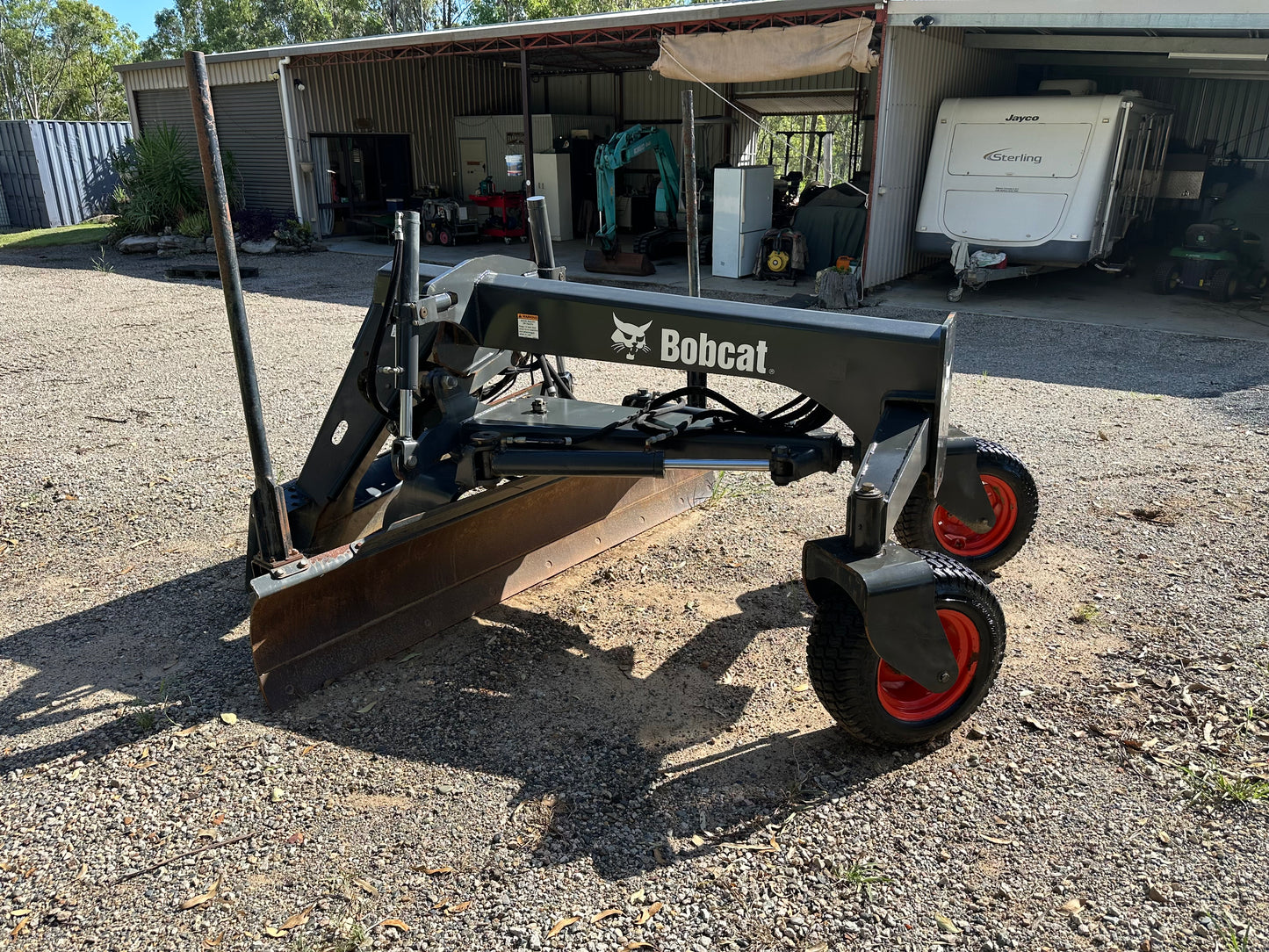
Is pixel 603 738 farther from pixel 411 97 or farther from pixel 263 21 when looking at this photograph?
pixel 263 21

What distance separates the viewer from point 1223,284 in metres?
11.3

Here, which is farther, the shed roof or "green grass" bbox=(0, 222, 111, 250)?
"green grass" bbox=(0, 222, 111, 250)

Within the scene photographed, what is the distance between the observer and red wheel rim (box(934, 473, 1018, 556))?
4.10m

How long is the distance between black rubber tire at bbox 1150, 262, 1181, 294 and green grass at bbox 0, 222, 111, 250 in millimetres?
17290

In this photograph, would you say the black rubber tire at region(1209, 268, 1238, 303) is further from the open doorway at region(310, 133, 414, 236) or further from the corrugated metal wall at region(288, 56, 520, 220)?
the corrugated metal wall at region(288, 56, 520, 220)

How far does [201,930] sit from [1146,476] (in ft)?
16.8

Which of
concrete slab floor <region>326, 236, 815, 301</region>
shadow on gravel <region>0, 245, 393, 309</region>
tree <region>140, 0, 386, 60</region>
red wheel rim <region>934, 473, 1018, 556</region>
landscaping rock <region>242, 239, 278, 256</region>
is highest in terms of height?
tree <region>140, 0, 386, 60</region>

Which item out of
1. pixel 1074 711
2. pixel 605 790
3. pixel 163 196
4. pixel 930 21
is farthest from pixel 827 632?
pixel 163 196

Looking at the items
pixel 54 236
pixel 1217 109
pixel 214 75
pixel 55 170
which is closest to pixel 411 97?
pixel 214 75

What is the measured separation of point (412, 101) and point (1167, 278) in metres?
14.0

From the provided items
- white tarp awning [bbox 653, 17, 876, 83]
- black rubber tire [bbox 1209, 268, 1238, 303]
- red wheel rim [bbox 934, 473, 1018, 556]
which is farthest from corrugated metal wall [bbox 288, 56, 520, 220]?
red wheel rim [bbox 934, 473, 1018, 556]

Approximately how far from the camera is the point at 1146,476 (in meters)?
5.43

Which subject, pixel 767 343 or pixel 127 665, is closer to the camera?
pixel 767 343

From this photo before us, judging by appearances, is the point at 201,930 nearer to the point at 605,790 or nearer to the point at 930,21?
the point at 605,790
